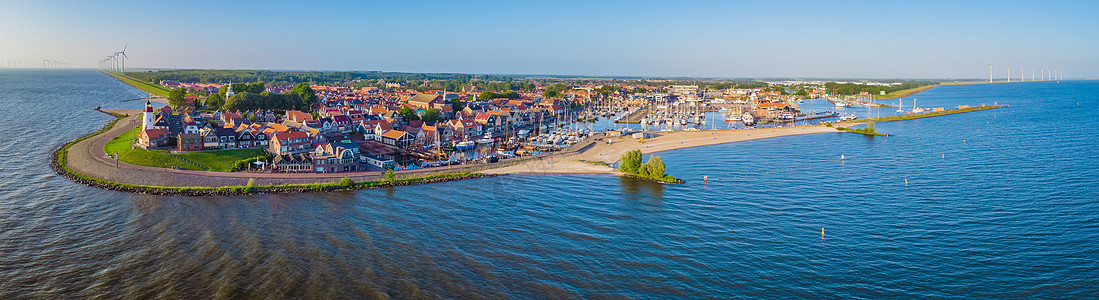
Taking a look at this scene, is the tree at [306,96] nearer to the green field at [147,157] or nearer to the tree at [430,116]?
the tree at [430,116]

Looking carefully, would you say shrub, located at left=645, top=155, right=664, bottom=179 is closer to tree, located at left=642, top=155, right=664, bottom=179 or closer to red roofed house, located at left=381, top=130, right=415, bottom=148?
tree, located at left=642, top=155, right=664, bottom=179

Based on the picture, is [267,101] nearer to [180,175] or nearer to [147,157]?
[147,157]

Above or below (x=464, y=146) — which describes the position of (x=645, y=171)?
below

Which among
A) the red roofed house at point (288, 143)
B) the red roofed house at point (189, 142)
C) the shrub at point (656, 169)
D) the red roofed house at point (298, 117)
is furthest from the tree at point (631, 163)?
the red roofed house at point (298, 117)

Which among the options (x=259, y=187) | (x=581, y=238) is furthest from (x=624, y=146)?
(x=259, y=187)

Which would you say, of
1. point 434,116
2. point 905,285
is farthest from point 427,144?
point 905,285

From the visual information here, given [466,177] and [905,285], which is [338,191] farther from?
[905,285]

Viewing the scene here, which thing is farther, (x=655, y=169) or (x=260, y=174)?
(x=655, y=169)
